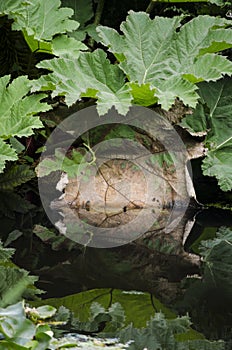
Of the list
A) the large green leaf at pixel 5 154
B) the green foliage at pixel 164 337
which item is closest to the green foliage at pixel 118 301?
the green foliage at pixel 164 337

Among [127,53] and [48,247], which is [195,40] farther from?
[48,247]

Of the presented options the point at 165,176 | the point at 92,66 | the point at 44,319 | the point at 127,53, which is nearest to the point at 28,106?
the point at 92,66

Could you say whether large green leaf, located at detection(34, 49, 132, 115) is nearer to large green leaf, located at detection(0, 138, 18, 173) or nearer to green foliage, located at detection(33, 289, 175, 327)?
large green leaf, located at detection(0, 138, 18, 173)

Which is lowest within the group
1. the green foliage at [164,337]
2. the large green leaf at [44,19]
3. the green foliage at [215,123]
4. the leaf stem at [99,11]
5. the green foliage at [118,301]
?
the green foliage at [215,123]

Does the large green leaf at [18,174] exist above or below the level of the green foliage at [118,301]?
below

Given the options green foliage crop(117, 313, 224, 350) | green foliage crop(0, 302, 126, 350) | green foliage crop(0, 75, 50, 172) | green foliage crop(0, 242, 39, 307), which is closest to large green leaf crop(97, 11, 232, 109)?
green foliage crop(0, 75, 50, 172)

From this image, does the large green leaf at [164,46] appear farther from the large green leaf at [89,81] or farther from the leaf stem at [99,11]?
the leaf stem at [99,11]
